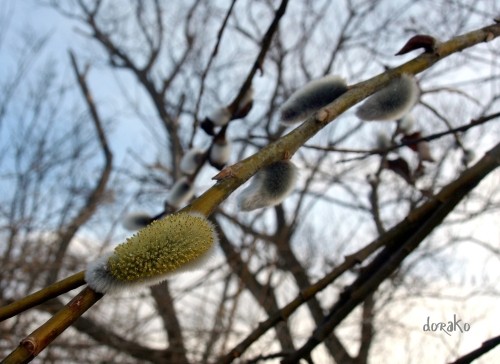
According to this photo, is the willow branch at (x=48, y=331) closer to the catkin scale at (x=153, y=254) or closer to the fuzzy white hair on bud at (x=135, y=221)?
the catkin scale at (x=153, y=254)

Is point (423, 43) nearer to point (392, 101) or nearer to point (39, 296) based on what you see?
point (392, 101)

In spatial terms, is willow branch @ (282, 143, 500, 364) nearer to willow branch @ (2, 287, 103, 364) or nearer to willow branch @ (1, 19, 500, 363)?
willow branch @ (1, 19, 500, 363)

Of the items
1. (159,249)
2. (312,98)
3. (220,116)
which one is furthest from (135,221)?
(159,249)

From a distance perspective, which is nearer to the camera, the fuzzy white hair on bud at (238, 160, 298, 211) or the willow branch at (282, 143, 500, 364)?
the fuzzy white hair on bud at (238, 160, 298, 211)

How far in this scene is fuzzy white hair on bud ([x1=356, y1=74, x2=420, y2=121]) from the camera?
85 centimetres

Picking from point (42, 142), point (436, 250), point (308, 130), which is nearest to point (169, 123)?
point (42, 142)

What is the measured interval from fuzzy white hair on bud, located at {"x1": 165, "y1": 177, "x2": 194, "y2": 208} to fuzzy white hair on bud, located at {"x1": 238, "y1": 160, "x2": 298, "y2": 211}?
0.63m

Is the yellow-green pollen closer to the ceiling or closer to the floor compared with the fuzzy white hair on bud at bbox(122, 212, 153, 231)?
closer to the floor

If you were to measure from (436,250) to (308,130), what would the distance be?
14.5ft

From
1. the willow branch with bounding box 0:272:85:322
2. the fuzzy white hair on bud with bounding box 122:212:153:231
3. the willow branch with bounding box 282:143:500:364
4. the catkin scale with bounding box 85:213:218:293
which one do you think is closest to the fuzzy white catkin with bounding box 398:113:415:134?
the willow branch with bounding box 282:143:500:364

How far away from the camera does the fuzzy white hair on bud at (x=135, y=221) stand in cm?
133

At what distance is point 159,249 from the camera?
21.3 inches

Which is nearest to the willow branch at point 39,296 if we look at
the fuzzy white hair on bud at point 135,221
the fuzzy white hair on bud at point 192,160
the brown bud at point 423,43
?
the brown bud at point 423,43

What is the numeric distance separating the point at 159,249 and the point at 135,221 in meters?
0.83
